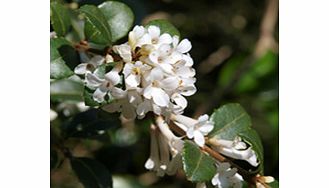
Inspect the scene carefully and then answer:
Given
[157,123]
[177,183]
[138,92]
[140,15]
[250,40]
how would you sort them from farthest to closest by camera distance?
1. [250,40]
2. [177,183]
3. [140,15]
4. [157,123]
5. [138,92]

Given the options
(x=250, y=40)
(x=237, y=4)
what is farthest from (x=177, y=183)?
(x=237, y=4)

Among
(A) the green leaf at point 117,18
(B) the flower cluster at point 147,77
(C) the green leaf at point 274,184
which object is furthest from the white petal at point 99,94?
(C) the green leaf at point 274,184

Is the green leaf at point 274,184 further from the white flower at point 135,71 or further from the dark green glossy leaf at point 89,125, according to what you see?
the dark green glossy leaf at point 89,125

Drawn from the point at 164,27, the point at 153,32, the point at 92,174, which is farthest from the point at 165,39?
the point at 92,174

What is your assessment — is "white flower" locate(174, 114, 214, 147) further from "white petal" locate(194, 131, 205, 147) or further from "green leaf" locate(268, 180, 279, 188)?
"green leaf" locate(268, 180, 279, 188)

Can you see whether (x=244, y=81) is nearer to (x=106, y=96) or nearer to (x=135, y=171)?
(x=135, y=171)

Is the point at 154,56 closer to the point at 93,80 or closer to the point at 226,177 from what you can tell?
the point at 93,80

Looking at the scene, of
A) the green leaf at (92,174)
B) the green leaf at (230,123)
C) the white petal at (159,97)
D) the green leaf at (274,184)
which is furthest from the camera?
the green leaf at (92,174)
